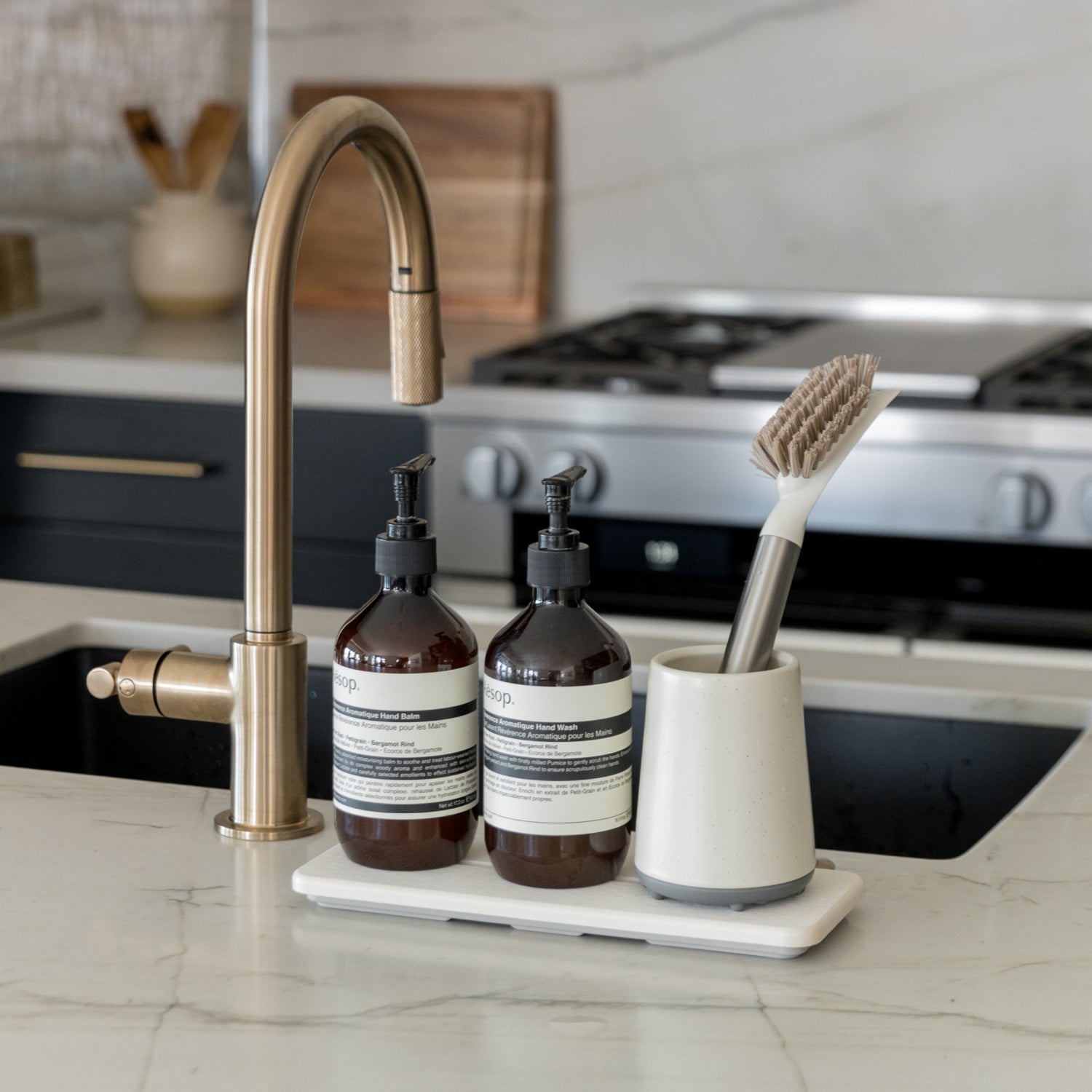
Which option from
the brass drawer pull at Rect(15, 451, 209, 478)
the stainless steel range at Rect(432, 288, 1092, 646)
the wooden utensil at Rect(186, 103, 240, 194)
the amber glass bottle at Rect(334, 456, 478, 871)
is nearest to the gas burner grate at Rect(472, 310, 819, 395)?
the stainless steel range at Rect(432, 288, 1092, 646)

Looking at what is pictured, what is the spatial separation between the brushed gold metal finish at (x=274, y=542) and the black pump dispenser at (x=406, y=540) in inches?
3.4

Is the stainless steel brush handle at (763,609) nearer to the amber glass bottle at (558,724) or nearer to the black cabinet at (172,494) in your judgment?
the amber glass bottle at (558,724)

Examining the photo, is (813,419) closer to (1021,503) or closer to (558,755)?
(558,755)

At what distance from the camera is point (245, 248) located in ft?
9.02

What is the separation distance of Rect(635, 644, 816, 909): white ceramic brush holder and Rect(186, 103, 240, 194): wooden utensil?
2.19 metres

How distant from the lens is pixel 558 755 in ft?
2.47

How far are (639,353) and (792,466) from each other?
1.54 meters

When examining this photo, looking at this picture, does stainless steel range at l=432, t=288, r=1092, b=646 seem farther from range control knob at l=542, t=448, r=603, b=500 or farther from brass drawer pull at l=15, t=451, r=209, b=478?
brass drawer pull at l=15, t=451, r=209, b=478

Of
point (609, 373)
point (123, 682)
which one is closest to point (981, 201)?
point (609, 373)

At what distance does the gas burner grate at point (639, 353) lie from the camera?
206 cm

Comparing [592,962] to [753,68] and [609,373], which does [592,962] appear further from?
[753,68]

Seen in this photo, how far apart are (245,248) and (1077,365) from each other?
4.53 feet

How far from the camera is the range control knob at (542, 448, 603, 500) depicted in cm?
205

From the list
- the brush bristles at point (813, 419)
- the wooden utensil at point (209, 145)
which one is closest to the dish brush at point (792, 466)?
the brush bristles at point (813, 419)
